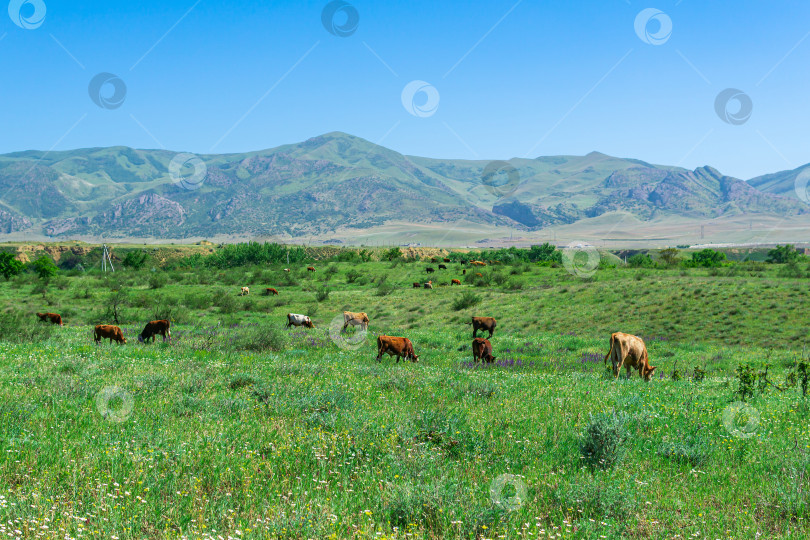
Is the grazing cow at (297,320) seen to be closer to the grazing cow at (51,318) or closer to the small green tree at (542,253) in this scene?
the grazing cow at (51,318)

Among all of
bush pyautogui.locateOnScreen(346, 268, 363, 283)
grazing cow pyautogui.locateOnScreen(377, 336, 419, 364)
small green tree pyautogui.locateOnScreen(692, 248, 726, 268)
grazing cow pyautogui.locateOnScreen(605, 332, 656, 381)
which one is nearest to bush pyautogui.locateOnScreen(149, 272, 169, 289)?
bush pyautogui.locateOnScreen(346, 268, 363, 283)

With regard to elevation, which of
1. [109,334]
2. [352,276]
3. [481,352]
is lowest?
[481,352]

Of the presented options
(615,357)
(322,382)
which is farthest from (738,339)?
(322,382)

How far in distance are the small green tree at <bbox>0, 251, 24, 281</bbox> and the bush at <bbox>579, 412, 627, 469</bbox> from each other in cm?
7913

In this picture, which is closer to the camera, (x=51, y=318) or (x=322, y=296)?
(x=51, y=318)

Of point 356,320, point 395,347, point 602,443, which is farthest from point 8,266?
point 602,443

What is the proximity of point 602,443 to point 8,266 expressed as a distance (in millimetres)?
81994

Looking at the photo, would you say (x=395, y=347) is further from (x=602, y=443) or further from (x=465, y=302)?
(x=465, y=302)

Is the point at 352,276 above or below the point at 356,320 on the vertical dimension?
above

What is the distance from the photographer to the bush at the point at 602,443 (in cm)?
623

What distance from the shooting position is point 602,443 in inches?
253

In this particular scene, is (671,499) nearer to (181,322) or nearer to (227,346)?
(227,346)

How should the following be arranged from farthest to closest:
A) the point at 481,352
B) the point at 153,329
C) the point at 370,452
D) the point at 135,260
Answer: the point at 135,260 < the point at 153,329 < the point at 481,352 < the point at 370,452

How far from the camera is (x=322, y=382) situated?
10695 millimetres
